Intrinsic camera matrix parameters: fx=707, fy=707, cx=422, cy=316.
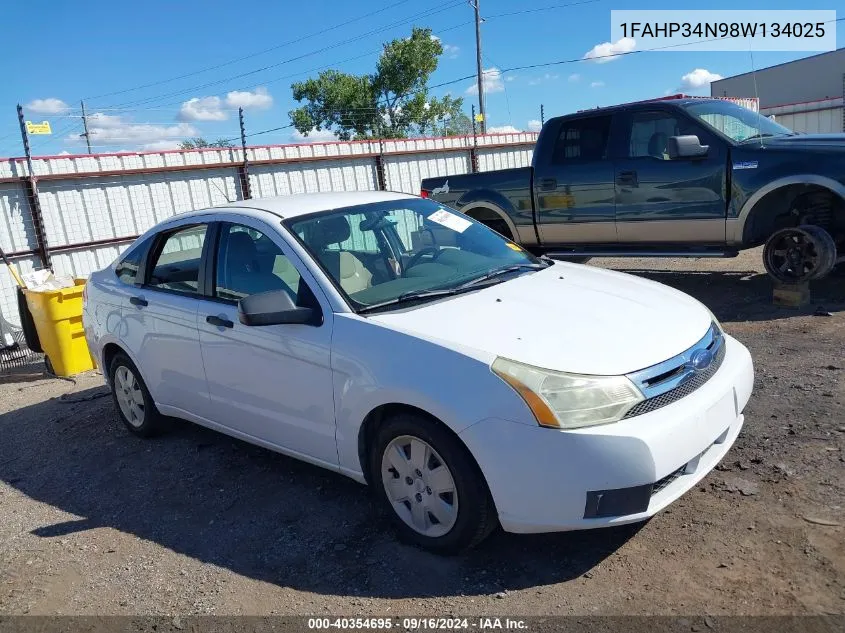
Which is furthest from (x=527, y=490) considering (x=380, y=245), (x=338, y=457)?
(x=380, y=245)

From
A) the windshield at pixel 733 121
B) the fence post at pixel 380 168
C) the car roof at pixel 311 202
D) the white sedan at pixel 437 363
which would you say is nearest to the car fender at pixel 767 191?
the windshield at pixel 733 121

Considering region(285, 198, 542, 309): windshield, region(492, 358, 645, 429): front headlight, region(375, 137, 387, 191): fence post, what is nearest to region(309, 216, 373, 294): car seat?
region(285, 198, 542, 309): windshield

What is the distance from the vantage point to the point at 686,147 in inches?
275

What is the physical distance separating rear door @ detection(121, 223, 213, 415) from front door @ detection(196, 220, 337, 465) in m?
0.17

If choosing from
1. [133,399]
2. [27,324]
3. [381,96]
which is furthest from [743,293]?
[381,96]

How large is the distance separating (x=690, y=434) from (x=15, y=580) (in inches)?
133

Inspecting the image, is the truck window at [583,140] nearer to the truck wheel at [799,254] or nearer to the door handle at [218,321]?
the truck wheel at [799,254]

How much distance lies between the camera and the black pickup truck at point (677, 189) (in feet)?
21.9

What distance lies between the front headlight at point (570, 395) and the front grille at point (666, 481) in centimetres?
35

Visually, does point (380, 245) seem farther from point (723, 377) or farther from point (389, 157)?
point (389, 157)

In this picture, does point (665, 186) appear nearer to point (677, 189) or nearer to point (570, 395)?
point (677, 189)

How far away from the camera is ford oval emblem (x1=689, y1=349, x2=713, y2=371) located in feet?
10.4

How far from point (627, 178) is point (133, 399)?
17.8 feet

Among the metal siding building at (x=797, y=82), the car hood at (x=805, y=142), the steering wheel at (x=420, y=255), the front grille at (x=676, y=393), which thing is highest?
the metal siding building at (x=797, y=82)
